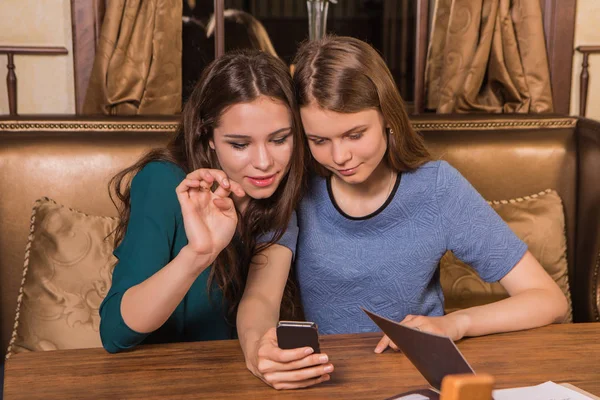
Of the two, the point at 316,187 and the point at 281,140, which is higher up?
the point at 281,140

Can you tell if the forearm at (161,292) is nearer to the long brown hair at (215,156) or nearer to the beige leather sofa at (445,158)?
the long brown hair at (215,156)

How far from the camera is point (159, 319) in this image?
1352 millimetres

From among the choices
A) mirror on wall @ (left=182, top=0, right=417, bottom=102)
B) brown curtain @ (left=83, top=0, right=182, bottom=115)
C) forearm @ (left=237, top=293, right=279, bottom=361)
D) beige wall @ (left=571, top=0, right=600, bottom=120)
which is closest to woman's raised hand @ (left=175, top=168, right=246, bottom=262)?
forearm @ (left=237, top=293, right=279, bottom=361)

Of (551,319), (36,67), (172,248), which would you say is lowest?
(551,319)

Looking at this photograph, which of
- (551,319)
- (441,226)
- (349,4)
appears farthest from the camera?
(349,4)

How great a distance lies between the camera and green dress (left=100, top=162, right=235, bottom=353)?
1.37 metres

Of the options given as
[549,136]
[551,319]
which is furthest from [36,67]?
[551,319]

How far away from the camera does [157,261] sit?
146cm

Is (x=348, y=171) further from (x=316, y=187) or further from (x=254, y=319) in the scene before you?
(x=254, y=319)

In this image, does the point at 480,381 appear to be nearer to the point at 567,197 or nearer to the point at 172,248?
the point at 172,248

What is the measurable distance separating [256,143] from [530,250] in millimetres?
1134

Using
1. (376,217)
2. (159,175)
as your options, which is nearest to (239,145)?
(159,175)

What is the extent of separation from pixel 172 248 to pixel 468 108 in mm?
1589

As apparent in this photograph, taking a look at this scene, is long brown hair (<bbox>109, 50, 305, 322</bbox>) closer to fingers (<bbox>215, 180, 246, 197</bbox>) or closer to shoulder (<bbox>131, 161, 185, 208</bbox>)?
shoulder (<bbox>131, 161, 185, 208</bbox>)
